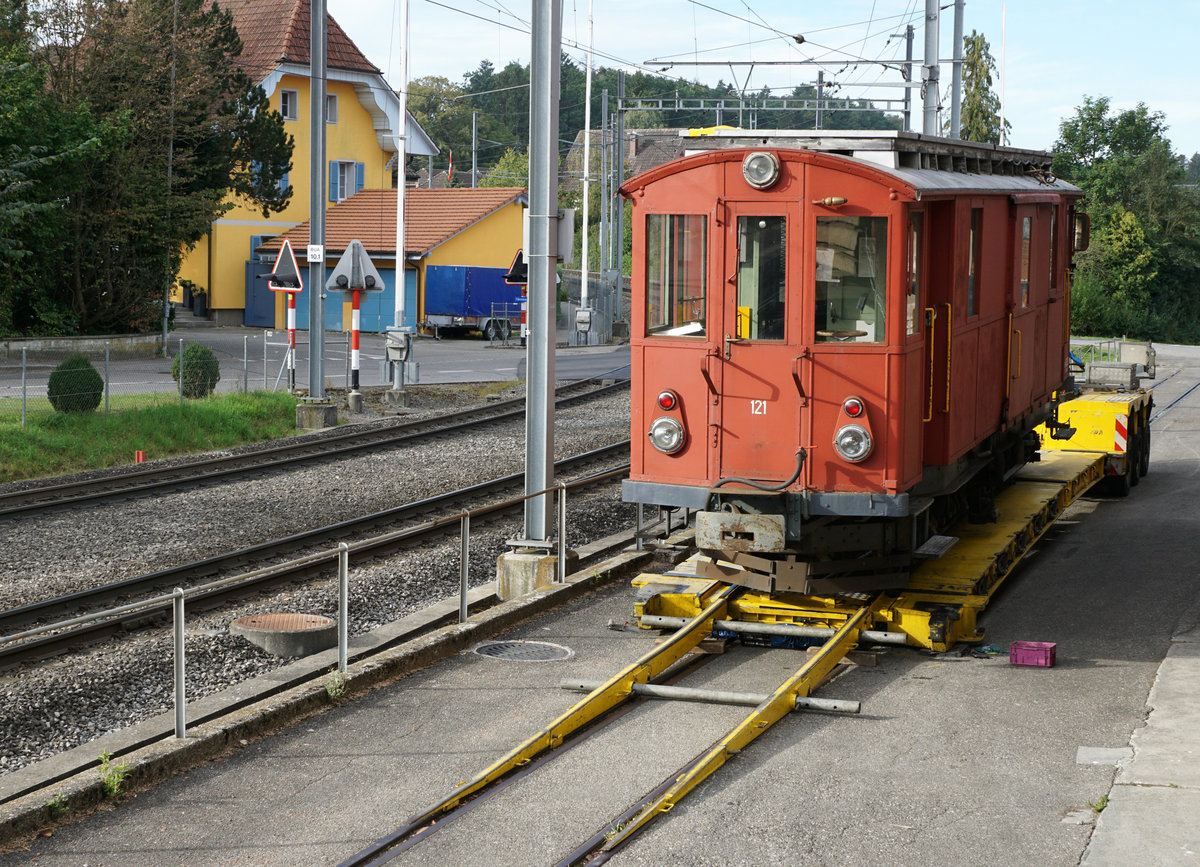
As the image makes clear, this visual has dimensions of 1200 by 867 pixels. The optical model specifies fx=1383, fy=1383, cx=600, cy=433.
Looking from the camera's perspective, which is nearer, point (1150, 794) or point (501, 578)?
point (1150, 794)

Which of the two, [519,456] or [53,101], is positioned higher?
[53,101]

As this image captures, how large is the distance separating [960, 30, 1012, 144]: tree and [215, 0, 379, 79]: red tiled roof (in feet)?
157

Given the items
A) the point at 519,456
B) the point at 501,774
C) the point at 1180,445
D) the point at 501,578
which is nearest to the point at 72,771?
the point at 501,774

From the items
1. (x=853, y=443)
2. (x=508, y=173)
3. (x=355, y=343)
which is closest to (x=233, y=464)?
(x=355, y=343)

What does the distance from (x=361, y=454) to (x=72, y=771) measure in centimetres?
1381

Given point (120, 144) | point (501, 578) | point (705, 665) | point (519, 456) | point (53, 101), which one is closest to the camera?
point (705, 665)

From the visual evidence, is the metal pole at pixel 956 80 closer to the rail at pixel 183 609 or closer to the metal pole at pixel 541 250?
the metal pole at pixel 541 250

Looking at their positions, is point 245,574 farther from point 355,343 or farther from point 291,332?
point 291,332

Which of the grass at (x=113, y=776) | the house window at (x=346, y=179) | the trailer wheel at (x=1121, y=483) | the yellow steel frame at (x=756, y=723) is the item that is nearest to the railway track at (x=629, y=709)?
the yellow steel frame at (x=756, y=723)

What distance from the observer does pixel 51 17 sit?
32125mm

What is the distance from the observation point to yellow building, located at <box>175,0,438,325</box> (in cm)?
4922

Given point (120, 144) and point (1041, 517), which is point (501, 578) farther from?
point (120, 144)

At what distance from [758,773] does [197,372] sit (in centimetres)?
1909

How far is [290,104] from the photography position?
2018 inches
